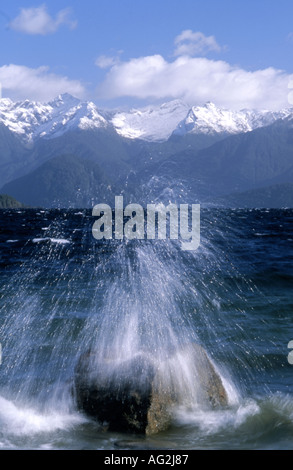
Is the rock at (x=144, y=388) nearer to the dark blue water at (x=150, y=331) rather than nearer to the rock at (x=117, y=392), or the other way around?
the rock at (x=117, y=392)

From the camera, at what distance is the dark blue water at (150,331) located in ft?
35.9

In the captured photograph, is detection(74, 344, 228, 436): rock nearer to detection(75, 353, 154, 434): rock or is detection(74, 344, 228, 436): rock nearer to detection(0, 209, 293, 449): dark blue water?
detection(75, 353, 154, 434): rock

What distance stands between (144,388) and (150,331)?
5779 mm

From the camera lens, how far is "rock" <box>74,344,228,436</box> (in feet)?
35.8

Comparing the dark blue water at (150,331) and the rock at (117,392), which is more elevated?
the rock at (117,392)

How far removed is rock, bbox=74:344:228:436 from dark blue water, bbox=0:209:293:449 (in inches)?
11.4

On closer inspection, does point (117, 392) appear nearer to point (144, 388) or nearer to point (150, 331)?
point (144, 388)

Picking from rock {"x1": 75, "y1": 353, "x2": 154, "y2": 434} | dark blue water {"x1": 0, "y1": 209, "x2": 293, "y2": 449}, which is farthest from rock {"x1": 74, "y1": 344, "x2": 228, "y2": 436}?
dark blue water {"x1": 0, "y1": 209, "x2": 293, "y2": 449}

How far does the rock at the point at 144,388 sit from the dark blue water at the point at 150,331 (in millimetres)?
289

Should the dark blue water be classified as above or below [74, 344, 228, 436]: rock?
below

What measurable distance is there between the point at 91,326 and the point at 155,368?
7624mm

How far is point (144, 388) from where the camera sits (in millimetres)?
11164

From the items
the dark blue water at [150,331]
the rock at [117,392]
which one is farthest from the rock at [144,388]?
the dark blue water at [150,331]
